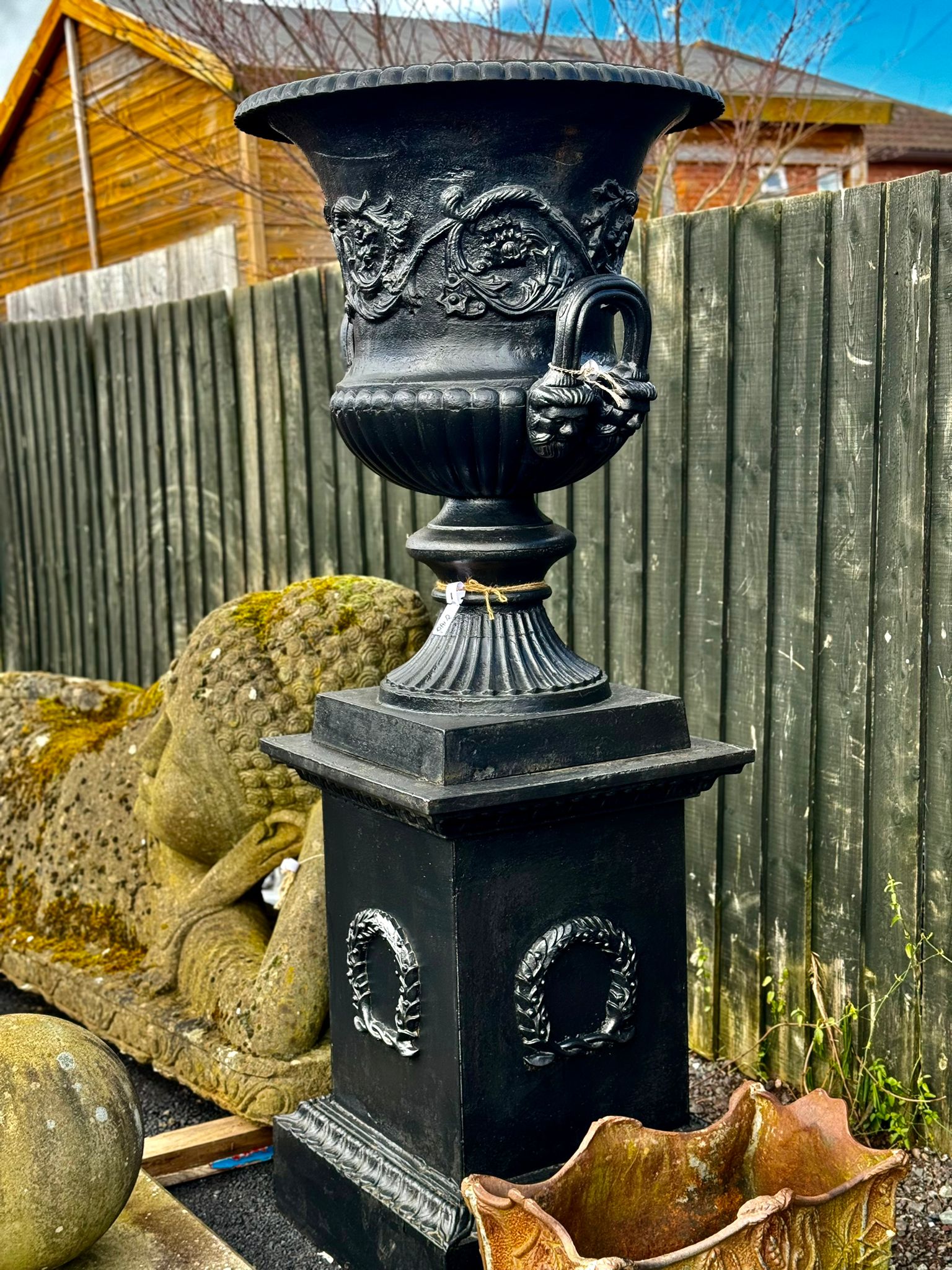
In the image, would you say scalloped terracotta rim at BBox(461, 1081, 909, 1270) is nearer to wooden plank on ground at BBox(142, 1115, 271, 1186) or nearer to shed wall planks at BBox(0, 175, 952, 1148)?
shed wall planks at BBox(0, 175, 952, 1148)

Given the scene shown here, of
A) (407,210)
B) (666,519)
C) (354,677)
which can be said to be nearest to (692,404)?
(666,519)

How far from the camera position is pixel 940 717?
11.2 ft

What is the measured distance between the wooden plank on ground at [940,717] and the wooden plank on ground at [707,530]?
710mm

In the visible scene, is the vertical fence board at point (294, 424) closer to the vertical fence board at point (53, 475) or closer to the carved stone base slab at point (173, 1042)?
the carved stone base slab at point (173, 1042)

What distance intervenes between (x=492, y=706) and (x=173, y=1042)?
1890mm

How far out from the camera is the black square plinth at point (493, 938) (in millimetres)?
2705

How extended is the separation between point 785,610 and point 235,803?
175 centimetres

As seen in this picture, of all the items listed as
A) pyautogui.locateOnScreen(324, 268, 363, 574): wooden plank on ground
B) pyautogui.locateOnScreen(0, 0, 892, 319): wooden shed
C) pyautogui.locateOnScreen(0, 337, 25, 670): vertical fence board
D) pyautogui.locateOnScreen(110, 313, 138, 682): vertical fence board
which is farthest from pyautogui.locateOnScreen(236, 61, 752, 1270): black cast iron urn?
pyautogui.locateOnScreen(0, 337, 25, 670): vertical fence board

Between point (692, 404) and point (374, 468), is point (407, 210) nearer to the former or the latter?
point (374, 468)

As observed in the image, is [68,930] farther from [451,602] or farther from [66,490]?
[66,490]

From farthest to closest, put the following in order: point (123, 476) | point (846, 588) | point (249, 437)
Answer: point (123, 476), point (249, 437), point (846, 588)

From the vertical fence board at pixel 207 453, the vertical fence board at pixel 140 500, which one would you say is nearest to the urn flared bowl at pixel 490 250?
the vertical fence board at pixel 207 453

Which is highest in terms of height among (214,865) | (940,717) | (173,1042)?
(940,717)

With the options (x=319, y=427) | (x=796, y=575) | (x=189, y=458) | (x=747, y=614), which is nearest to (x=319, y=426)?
(x=319, y=427)
